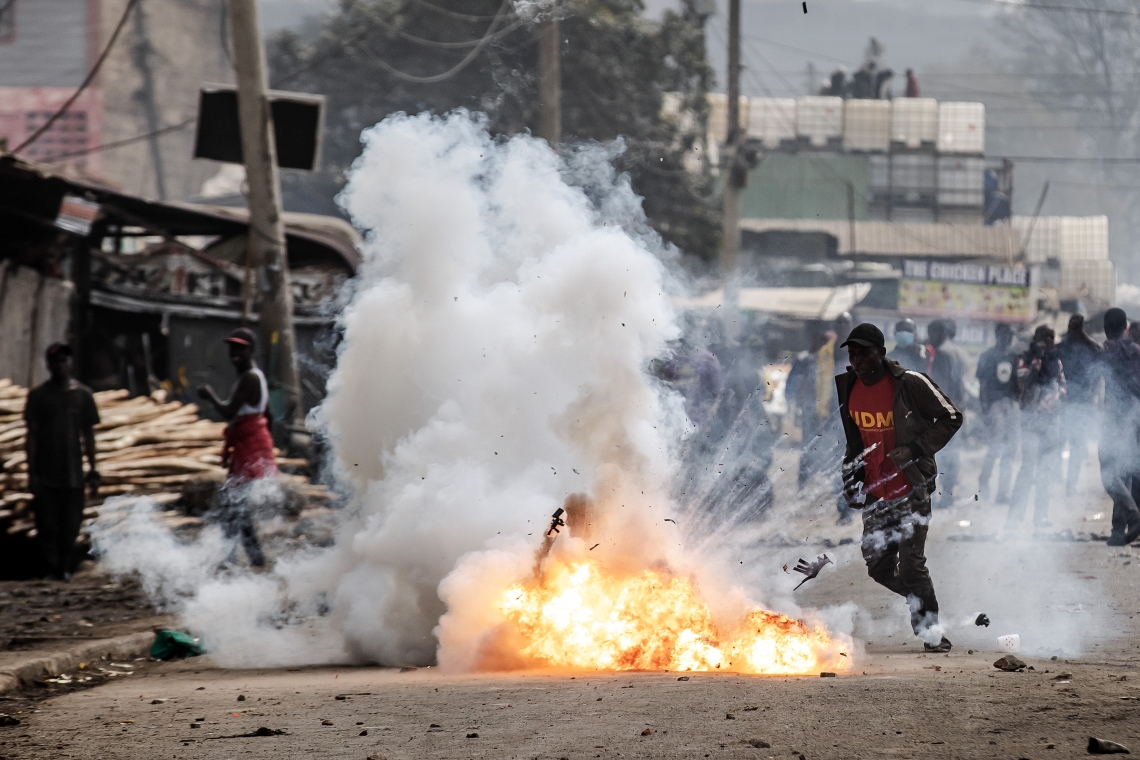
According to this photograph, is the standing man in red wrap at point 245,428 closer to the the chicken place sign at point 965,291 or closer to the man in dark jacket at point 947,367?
the man in dark jacket at point 947,367

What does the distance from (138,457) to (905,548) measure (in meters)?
7.45

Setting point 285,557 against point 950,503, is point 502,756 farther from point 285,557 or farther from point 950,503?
point 950,503

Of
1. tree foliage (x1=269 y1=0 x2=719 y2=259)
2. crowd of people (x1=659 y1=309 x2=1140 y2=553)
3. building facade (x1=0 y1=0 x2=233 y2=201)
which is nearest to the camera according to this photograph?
crowd of people (x1=659 y1=309 x2=1140 y2=553)

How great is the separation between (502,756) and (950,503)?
10598mm

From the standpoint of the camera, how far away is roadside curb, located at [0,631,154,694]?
23.3 ft

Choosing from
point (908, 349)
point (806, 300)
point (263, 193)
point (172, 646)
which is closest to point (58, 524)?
point (172, 646)

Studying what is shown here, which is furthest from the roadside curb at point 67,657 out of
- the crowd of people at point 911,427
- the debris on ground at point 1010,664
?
the debris on ground at point 1010,664

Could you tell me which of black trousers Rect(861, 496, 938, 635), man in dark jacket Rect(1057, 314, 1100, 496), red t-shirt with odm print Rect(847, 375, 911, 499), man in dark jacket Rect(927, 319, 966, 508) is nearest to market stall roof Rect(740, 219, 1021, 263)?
man in dark jacket Rect(927, 319, 966, 508)

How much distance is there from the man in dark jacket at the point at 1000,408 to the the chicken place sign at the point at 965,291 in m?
20.0

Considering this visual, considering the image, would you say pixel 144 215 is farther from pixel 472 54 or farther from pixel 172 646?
pixel 172 646

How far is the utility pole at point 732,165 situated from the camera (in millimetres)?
25609

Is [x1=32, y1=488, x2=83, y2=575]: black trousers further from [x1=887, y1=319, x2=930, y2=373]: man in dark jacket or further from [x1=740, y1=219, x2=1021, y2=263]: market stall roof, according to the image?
[x1=740, y1=219, x2=1021, y2=263]: market stall roof

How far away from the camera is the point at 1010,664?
20.5 feet

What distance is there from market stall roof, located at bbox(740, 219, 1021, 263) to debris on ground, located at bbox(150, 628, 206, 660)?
34.2 metres
